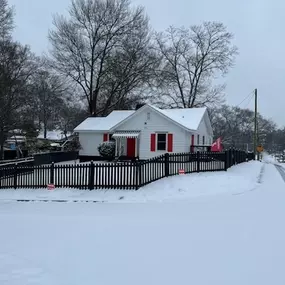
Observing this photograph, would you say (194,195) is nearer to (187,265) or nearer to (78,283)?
(187,265)

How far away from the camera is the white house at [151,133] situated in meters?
24.5

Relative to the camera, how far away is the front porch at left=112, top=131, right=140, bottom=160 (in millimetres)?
26344

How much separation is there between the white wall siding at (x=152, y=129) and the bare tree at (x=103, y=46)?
48.0 feet

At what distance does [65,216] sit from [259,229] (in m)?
5.26

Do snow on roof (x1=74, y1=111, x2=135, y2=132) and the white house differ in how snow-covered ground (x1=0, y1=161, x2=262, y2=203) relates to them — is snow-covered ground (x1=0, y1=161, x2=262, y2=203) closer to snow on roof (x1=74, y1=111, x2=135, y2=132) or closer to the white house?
the white house

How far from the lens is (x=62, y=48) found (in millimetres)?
38594

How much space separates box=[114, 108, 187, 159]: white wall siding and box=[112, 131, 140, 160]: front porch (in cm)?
58

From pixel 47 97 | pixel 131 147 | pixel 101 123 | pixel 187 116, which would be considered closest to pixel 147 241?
pixel 131 147

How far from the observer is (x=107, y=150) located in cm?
2659

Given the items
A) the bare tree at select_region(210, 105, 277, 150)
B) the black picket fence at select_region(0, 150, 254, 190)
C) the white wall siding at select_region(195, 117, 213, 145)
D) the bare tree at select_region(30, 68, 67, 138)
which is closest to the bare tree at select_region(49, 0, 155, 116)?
the bare tree at select_region(30, 68, 67, 138)

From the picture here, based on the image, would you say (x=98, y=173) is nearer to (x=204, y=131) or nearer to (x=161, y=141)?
(x=161, y=141)

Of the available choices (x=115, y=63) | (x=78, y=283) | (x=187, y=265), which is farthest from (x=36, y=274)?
(x=115, y=63)

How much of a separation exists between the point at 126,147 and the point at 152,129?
2876 mm

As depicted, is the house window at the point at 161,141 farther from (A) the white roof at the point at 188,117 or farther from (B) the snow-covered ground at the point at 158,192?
(B) the snow-covered ground at the point at 158,192
